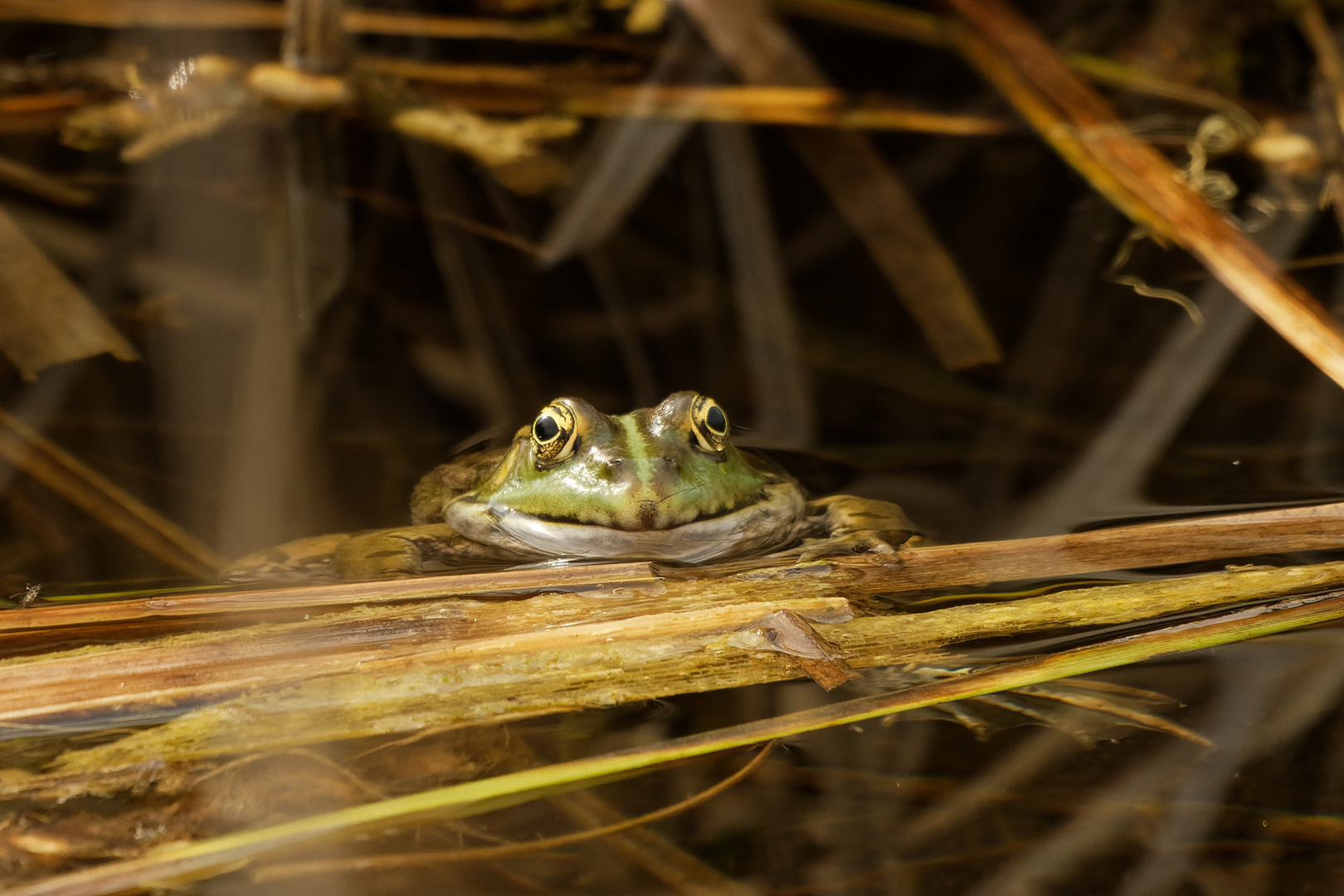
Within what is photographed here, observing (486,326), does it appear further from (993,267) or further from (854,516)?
(993,267)

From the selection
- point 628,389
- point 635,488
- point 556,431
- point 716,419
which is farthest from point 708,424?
point 628,389

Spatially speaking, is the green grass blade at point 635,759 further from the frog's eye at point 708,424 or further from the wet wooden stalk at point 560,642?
the frog's eye at point 708,424

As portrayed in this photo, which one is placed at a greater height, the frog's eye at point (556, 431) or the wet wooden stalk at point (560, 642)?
the frog's eye at point (556, 431)

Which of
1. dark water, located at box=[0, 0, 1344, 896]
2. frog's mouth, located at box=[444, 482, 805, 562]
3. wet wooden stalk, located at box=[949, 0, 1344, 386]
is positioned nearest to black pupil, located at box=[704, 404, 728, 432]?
frog's mouth, located at box=[444, 482, 805, 562]

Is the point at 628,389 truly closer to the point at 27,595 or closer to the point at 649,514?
the point at 649,514

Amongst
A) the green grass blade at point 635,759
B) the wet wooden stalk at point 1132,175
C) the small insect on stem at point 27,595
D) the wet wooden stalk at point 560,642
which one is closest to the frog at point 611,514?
the wet wooden stalk at point 560,642

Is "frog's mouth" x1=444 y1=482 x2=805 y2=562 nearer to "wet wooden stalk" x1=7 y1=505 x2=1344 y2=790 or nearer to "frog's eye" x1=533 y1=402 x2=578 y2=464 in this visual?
"frog's eye" x1=533 y1=402 x2=578 y2=464

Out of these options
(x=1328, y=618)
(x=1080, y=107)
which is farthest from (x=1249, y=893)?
(x=1080, y=107)
